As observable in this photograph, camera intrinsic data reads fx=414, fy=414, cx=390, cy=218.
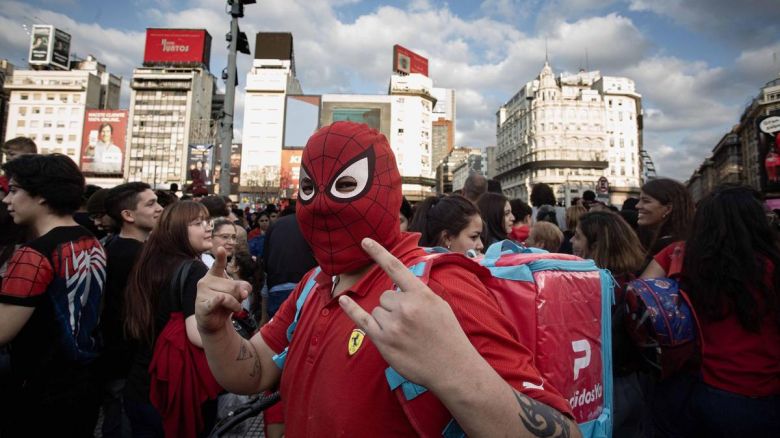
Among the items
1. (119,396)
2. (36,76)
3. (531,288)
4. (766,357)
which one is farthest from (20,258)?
(36,76)

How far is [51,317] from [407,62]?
8915 centimetres

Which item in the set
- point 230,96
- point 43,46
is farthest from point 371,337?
point 43,46

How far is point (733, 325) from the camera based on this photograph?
7.50 ft

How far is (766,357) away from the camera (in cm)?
223

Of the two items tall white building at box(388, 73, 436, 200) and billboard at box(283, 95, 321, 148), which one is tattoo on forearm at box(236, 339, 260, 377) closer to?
billboard at box(283, 95, 321, 148)

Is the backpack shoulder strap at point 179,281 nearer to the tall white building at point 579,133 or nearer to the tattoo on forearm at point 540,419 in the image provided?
the tattoo on forearm at point 540,419

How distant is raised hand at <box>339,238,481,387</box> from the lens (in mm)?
891

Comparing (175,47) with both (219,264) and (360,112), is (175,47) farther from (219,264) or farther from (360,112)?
(219,264)

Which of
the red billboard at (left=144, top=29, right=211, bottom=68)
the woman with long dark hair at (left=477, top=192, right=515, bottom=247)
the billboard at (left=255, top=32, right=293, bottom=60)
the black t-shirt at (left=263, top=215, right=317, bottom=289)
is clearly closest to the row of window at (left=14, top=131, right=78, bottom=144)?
the red billboard at (left=144, top=29, right=211, bottom=68)

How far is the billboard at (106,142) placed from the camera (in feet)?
232

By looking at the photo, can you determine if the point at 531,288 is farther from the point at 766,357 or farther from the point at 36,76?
the point at 36,76

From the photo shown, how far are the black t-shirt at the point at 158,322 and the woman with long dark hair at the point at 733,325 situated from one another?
9.75 feet

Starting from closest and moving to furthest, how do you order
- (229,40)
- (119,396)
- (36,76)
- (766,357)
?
(766,357) < (119,396) < (229,40) < (36,76)

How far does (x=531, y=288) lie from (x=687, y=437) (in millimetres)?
1957
